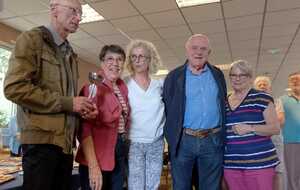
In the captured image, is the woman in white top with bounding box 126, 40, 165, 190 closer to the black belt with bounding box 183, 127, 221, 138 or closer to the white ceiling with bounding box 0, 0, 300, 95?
the black belt with bounding box 183, 127, 221, 138

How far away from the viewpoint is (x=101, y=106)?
1627 millimetres

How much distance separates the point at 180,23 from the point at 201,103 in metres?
2.89

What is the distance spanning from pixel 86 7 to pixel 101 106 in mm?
2536

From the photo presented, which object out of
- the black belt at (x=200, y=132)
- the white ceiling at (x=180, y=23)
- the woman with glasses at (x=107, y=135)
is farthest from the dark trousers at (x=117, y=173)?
the white ceiling at (x=180, y=23)

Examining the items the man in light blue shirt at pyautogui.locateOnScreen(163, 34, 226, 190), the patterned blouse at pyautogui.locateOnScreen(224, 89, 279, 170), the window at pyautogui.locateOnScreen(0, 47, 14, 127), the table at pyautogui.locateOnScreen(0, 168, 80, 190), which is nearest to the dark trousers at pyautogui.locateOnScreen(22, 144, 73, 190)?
the table at pyautogui.locateOnScreen(0, 168, 80, 190)

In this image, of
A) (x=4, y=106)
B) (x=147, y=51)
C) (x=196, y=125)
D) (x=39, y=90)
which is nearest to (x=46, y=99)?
(x=39, y=90)

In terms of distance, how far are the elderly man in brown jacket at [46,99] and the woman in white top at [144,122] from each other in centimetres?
42

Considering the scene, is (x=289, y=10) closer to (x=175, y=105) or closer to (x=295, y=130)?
(x=295, y=130)

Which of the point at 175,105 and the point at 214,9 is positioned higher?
the point at 214,9

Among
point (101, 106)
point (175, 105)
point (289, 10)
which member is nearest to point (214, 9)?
point (289, 10)

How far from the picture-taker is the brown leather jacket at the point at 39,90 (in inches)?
46.5

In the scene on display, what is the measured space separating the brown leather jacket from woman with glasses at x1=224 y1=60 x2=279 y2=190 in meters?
1.00

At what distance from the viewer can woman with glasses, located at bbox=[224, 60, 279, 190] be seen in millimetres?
1841

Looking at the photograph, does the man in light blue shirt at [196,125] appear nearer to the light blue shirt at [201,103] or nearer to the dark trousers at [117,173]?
the light blue shirt at [201,103]
